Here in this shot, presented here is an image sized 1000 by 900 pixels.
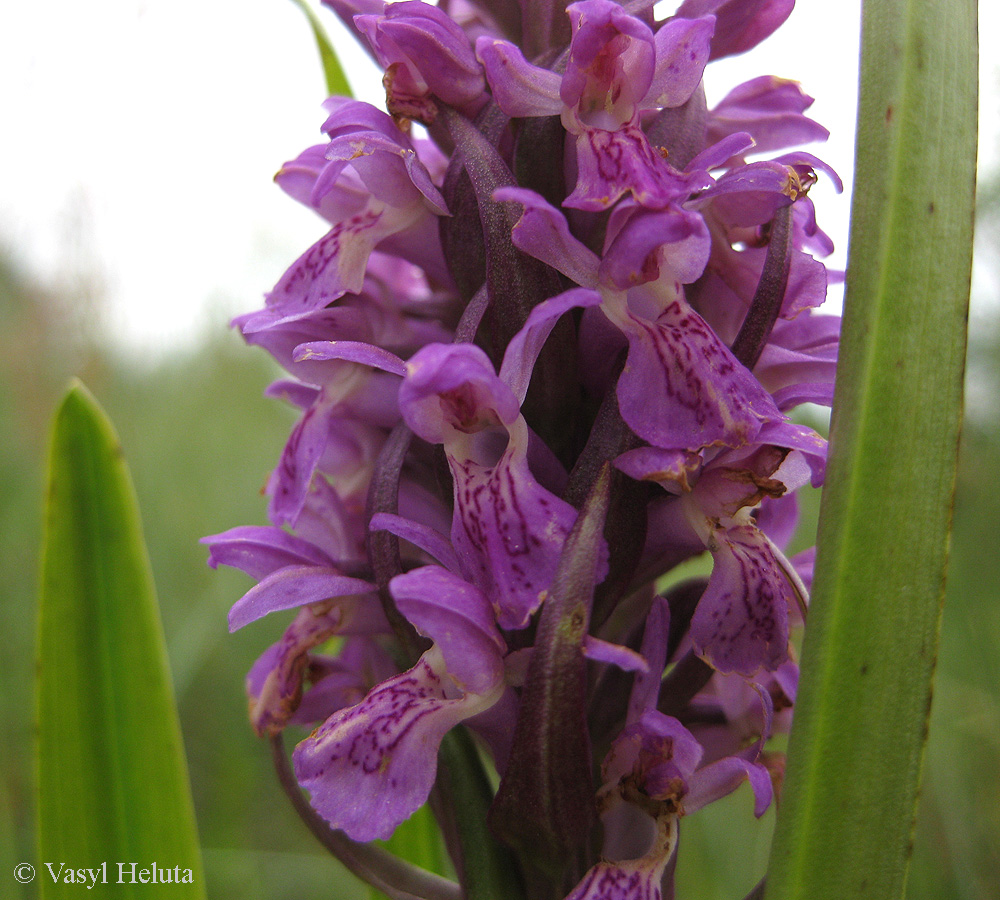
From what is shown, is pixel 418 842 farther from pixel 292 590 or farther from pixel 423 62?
pixel 423 62

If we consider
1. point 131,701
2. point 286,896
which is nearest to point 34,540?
point 286,896

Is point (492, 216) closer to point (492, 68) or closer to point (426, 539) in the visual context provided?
point (492, 68)

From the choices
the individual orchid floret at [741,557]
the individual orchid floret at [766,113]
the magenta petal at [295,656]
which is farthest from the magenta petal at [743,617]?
the individual orchid floret at [766,113]

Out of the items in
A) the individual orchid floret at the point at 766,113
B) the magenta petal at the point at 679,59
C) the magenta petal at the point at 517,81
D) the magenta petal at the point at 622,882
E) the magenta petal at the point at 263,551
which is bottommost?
the magenta petal at the point at 622,882

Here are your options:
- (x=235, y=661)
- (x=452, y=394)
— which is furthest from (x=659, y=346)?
(x=235, y=661)

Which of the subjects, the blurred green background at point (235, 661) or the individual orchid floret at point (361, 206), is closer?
the individual orchid floret at point (361, 206)

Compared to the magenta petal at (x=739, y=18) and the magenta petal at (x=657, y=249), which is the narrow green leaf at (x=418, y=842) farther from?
the magenta petal at (x=739, y=18)
